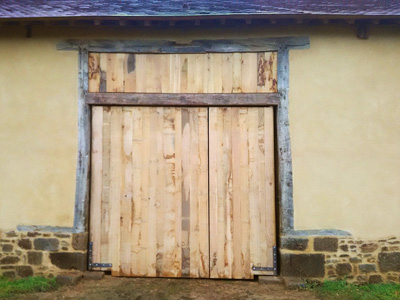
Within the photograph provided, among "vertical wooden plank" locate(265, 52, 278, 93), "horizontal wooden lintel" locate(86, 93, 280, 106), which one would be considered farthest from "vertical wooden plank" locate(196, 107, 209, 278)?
"vertical wooden plank" locate(265, 52, 278, 93)

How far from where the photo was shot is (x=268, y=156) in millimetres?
4609

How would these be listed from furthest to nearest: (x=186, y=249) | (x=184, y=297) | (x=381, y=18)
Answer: (x=186, y=249) < (x=381, y=18) < (x=184, y=297)

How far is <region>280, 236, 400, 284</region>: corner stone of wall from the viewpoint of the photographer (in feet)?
14.3

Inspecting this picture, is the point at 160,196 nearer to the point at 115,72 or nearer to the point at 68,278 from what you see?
the point at 68,278

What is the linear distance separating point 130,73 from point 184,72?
31.5 inches

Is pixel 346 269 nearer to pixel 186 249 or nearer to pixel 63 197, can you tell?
pixel 186 249

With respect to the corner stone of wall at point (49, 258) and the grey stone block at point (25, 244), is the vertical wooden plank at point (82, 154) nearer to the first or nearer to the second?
the corner stone of wall at point (49, 258)

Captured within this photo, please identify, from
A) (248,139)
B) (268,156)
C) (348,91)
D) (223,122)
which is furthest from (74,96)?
(348,91)

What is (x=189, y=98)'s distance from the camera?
464 cm

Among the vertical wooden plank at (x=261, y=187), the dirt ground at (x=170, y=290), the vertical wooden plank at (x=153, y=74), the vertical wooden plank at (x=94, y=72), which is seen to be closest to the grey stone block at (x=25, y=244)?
the dirt ground at (x=170, y=290)

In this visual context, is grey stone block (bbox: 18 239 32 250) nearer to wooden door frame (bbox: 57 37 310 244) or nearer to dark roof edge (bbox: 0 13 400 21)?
wooden door frame (bbox: 57 37 310 244)

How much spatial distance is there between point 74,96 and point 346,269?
15.0 ft

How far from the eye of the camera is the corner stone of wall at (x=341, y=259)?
14.3ft

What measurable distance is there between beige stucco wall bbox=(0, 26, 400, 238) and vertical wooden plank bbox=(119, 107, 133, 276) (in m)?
0.72
